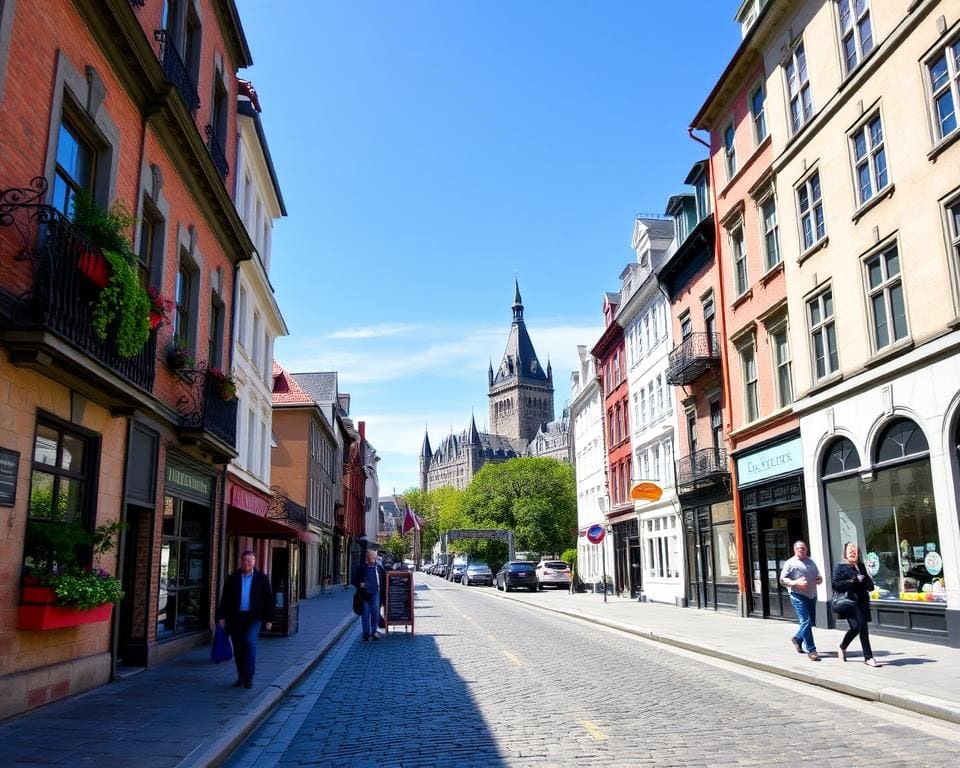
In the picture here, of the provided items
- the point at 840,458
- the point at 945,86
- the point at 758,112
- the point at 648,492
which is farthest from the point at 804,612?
the point at 648,492

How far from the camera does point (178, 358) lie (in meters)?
13.6

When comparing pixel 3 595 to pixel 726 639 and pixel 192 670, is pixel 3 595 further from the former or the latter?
pixel 726 639

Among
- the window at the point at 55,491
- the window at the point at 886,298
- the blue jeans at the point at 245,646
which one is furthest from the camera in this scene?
the window at the point at 886,298

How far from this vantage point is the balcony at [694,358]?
2494 cm

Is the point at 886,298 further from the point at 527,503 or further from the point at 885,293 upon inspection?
the point at 527,503

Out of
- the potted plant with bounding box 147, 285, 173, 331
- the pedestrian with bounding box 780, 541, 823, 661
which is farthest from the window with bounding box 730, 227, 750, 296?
the potted plant with bounding box 147, 285, 173, 331

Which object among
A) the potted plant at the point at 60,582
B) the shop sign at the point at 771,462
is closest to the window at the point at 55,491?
the potted plant at the point at 60,582

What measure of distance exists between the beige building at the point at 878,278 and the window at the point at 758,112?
3.72 ft

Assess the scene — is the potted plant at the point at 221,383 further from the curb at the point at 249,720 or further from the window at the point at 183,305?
the curb at the point at 249,720

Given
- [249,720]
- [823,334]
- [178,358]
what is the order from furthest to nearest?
[823,334] < [178,358] < [249,720]

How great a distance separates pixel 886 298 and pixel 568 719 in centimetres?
1136

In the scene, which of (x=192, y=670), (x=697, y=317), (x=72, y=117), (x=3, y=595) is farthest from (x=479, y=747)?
(x=697, y=317)

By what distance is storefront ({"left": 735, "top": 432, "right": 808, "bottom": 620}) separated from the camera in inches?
786

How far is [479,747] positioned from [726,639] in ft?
34.2
